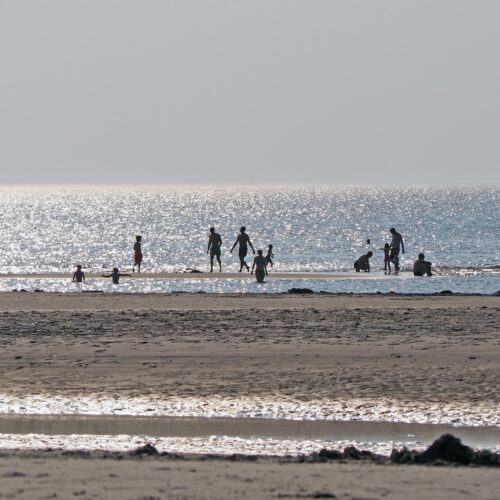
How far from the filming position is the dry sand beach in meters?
9.19

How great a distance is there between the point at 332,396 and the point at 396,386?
0.91 m

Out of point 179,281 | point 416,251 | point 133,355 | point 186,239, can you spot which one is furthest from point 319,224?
point 133,355

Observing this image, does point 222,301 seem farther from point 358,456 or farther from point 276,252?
point 276,252

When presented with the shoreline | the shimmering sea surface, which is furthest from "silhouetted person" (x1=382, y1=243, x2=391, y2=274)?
the shoreline

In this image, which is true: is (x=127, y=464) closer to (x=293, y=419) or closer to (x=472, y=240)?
(x=293, y=419)

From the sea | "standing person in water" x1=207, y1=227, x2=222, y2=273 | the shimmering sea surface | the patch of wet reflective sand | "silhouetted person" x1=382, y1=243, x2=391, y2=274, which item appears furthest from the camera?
the shimmering sea surface

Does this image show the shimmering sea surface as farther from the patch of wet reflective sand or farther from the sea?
the patch of wet reflective sand

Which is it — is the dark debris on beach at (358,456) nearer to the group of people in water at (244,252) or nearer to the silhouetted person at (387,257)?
the group of people in water at (244,252)

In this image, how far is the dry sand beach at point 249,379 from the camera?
9188 millimetres

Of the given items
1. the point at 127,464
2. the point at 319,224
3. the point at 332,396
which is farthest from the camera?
the point at 319,224

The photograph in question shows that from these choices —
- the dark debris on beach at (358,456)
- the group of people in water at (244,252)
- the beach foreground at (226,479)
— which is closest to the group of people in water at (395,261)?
the group of people in water at (244,252)

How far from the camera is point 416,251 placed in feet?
222

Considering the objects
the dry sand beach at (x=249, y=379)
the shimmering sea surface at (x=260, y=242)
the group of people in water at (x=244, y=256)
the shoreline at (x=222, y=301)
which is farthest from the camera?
the shimmering sea surface at (x=260, y=242)

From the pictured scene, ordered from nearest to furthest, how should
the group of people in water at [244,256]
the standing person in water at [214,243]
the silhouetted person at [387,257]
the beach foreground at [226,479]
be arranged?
the beach foreground at [226,479], the group of people in water at [244,256], the standing person in water at [214,243], the silhouetted person at [387,257]
